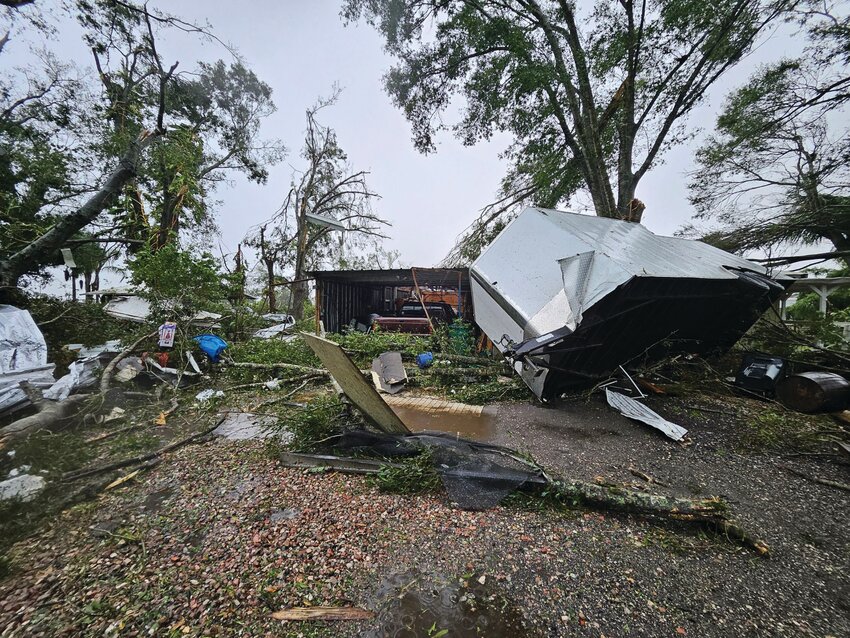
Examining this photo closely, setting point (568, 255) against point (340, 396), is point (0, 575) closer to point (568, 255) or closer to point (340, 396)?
point (340, 396)

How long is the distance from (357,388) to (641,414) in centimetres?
377

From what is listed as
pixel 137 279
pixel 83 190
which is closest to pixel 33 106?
pixel 83 190

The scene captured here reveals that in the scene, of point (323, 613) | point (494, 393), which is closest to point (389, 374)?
point (494, 393)

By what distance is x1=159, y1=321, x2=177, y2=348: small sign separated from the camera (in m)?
5.74

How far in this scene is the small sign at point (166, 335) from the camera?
5738 millimetres

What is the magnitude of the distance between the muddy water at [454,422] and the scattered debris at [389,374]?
3.30ft

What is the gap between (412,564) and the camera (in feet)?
5.93

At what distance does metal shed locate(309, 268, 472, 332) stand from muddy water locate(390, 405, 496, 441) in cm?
480

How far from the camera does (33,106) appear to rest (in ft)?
34.9

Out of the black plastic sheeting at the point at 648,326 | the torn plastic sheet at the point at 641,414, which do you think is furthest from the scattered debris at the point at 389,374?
the torn plastic sheet at the point at 641,414

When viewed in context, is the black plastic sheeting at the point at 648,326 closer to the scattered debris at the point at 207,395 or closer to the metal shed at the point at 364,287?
the metal shed at the point at 364,287

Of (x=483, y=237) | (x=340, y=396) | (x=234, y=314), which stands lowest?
(x=340, y=396)

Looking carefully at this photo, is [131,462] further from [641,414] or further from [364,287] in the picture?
[364,287]

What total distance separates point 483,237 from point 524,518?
10.3 m
